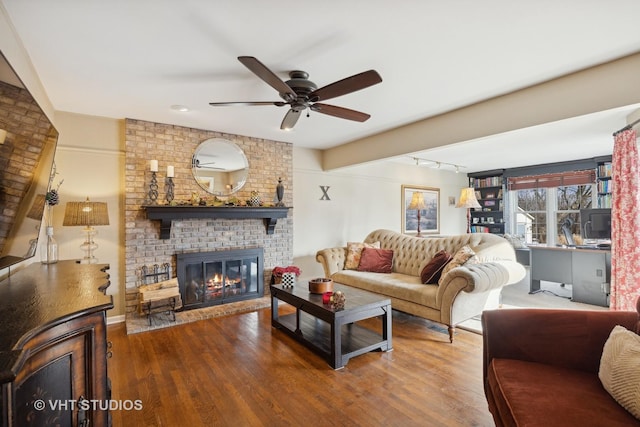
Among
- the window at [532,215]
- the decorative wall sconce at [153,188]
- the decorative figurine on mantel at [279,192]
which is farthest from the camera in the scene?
the window at [532,215]

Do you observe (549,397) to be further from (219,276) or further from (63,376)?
(219,276)

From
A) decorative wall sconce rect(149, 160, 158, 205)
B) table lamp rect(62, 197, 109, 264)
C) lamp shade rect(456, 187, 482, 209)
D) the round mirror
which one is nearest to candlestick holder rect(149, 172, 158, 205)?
decorative wall sconce rect(149, 160, 158, 205)

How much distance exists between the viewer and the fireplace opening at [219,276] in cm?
421

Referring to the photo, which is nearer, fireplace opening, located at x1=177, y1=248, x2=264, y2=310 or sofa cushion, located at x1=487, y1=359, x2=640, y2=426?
sofa cushion, located at x1=487, y1=359, x2=640, y2=426

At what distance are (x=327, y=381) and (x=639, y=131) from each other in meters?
3.59

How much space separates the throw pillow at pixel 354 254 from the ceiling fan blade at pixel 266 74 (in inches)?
106

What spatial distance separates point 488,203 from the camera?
7984mm

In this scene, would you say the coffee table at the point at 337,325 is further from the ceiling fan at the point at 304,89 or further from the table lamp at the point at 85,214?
the table lamp at the point at 85,214

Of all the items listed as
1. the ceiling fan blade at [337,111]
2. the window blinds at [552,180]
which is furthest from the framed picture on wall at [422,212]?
the ceiling fan blade at [337,111]

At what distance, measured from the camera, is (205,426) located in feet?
6.36

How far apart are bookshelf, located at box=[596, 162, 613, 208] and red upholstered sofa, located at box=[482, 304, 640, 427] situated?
5.40 m

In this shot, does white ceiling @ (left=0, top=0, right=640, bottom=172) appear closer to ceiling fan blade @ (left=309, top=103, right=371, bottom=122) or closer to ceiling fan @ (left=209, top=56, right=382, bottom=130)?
ceiling fan @ (left=209, top=56, right=382, bottom=130)

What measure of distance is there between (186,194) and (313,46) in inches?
113

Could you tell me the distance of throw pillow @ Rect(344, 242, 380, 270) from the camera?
4613mm
